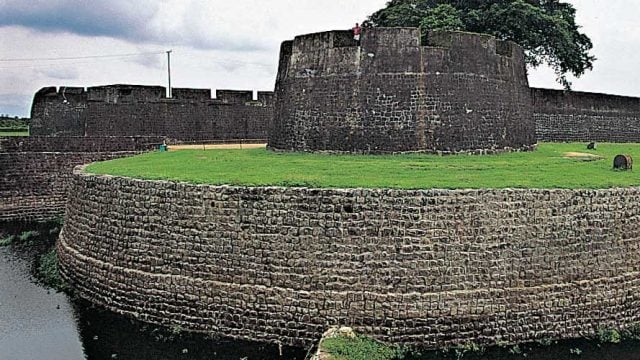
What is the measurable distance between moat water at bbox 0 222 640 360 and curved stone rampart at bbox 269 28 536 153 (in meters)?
5.36

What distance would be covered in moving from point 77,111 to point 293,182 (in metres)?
15.3

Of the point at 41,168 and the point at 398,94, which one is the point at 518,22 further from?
the point at 41,168

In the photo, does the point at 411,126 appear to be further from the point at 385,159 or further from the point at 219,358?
the point at 219,358

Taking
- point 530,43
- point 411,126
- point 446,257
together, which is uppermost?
point 530,43

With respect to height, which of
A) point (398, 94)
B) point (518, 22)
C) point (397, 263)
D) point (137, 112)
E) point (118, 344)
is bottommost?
point (118, 344)

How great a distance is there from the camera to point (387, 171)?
34.0 ft

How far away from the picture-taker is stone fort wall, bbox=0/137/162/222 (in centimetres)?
1783

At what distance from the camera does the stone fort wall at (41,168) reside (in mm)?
17828

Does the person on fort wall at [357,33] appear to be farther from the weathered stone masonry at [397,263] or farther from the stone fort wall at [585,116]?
the stone fort wall at [585,116]

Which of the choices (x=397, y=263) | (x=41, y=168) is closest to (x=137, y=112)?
(x=41, y=168)

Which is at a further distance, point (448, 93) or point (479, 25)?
point (479, 25)

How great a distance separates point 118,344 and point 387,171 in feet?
14.8

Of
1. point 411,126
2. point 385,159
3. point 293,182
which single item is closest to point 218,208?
point 293,182

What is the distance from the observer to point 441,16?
23.8 meters
